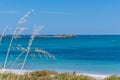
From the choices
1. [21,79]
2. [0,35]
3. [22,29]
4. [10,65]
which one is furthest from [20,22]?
[21,79]

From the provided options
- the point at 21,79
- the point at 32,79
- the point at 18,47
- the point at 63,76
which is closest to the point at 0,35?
Answer: the point at 18,47

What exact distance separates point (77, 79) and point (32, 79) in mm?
1461

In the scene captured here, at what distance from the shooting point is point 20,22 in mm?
5180

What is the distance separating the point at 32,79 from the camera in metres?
Answer: 14.3

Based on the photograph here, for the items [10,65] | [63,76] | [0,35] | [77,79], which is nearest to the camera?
[0,35]

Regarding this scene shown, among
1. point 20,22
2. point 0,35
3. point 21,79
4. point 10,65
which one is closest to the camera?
point 20,22

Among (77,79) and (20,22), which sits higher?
(20,22)

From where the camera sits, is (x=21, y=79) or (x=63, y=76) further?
(x=63, y=76)

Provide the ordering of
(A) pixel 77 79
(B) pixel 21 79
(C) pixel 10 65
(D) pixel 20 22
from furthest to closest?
(A) pixel 77 79 < (B) pixel 21 79 < (C) pixel 10 65 < (D) pixel 20 22

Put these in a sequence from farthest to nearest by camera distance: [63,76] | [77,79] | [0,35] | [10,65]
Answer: [63,76] < [77,79] < [10,65] < [0,35]

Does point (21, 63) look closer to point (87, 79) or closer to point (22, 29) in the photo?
point (22, 29)

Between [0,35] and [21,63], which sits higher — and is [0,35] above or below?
above

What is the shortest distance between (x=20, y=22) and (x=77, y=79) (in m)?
9.29

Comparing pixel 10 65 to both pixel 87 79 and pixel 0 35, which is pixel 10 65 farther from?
pixel 87 79
